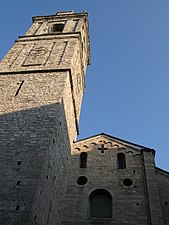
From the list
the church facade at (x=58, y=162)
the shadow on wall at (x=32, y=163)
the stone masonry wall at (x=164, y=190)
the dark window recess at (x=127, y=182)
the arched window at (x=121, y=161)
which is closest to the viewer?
the shadow on wall at (x=32, y=163)

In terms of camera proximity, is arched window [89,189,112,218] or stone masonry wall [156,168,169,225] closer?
stone masonry wall [156,168,169,225]

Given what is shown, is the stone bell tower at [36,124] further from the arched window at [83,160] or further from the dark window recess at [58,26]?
the dark window recess at [58,26]

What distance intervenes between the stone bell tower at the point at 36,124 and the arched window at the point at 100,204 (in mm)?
1521

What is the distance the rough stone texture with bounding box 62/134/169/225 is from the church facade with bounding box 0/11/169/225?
0.14 ft

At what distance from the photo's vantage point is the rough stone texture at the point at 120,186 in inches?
487

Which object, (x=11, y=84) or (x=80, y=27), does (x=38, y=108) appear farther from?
(x=80, y=27)

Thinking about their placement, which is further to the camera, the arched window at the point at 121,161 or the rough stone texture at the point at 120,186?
the arched window at the point at 121,161

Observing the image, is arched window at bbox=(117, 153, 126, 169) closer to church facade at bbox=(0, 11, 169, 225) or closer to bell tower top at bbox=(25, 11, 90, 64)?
church facade at bbox=(0, 11, 169, 225)

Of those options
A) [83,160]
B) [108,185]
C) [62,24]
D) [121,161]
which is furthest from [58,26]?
[108,185]

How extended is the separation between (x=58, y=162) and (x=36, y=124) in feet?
6.55

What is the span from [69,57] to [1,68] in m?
3.93

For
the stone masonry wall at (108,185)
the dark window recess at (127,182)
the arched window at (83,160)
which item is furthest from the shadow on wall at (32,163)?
the dark window recess at (127,182)

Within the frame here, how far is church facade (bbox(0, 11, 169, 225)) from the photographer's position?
9766 mm

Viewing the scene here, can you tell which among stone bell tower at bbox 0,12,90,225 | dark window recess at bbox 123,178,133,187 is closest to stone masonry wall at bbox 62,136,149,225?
dark window recess at bbox 123,178,133,187
